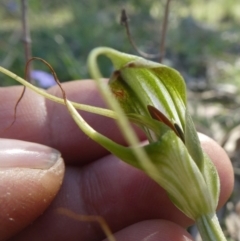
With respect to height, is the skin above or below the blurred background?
above

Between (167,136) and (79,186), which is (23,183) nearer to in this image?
(79,186)

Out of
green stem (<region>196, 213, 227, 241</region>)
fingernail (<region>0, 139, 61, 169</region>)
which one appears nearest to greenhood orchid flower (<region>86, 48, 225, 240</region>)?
green stem (<region>196, 213, 227, 241</region>)

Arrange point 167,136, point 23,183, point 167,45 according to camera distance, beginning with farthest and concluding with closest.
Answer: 1. point 167,45
2. point 23,183
3. point 167,136

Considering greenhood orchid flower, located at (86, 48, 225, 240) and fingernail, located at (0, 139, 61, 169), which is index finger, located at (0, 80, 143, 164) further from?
greenhood orchid flower, located at (86, 48, 225, 240)

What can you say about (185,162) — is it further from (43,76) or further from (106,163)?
(43,76)

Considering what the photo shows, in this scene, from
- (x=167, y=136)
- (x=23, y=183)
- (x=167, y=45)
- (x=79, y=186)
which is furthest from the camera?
(x=167, y=45)

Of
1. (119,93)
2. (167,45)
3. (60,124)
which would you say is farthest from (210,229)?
(167,45)
